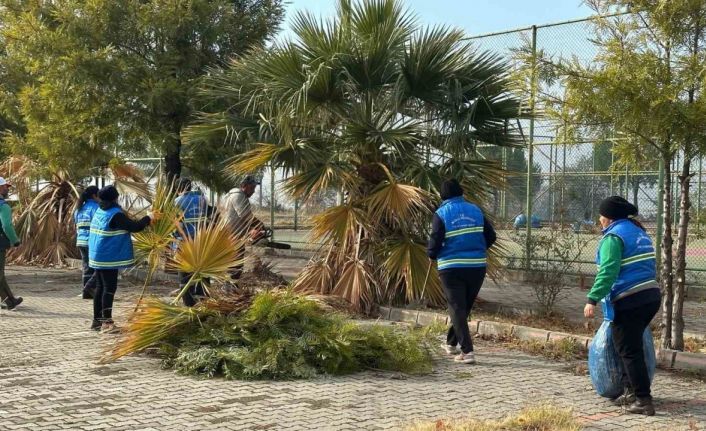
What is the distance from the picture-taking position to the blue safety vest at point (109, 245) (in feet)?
30.3

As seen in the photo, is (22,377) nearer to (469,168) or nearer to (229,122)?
(229,122)

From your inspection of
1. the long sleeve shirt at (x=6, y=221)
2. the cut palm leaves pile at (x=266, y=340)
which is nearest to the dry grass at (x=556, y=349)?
the cut palm leaves pile at (x=266, y=340)

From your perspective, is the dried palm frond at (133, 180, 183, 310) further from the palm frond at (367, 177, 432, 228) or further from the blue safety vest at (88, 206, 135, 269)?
the palm frond at (367, 177, 432, 228)

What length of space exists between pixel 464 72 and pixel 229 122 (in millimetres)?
3334

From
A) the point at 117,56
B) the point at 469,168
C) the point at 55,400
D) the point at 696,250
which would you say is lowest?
the point at 55,400

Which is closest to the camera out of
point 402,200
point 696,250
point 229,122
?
point 402,200

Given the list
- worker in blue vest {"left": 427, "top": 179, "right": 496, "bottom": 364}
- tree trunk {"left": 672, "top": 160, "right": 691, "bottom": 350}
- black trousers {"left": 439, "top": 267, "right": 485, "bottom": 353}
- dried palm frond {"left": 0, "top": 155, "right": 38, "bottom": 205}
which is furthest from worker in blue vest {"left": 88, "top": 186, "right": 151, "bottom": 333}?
dried palm frond {"left": 0, "top": 155, "right": 38, "bottom": 205}

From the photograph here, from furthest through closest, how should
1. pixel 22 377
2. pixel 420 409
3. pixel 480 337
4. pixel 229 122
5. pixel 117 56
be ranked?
pixel 117 56 → pixel 229 122 → pixel 480 337 → pixel 22 377 → pixel 420 409

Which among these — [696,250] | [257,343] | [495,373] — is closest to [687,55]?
[495,373]

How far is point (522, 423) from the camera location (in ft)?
18.2

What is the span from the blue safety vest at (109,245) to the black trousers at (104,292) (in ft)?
0.30

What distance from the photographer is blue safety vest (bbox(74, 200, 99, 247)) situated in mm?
11492

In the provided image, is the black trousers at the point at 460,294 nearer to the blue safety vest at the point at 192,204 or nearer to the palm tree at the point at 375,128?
the palm tree at the point at 375,128

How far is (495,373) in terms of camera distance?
7.45 metres
